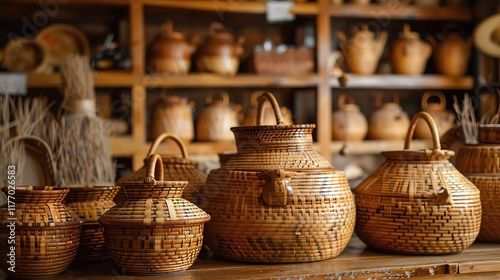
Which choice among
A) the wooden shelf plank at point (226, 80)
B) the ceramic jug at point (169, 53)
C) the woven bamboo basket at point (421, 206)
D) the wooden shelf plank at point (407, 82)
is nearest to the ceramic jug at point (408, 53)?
the wooden shelf plank at point (407, 82)

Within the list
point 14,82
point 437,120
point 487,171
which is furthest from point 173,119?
point 487,171

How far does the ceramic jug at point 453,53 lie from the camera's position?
4090 mm

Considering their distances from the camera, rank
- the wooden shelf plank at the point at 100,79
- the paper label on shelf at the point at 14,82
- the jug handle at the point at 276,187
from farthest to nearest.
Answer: the wooden shelf plank at the point at 100,79
the paper label on shelf at the point at 14,82
the jug handle at the point at 276,187

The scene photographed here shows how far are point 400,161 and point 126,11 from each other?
99.0 inches

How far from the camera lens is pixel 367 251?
1.50 meters

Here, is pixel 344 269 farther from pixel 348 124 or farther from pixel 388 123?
pixel 388 123

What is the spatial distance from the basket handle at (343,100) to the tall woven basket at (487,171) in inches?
91.9

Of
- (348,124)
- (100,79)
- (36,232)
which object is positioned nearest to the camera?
(36,232)

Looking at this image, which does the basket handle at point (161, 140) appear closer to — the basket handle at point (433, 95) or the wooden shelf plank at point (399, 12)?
the wooden shelf plank at point (399, 12)

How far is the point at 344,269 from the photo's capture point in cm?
128

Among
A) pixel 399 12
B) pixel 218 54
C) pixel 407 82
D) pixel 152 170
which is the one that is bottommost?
pixel 152 170

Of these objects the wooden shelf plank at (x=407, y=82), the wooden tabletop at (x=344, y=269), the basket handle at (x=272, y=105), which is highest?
the wooden shelf plank at (x=407, y=82)

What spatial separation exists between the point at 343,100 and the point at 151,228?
10.3 feet

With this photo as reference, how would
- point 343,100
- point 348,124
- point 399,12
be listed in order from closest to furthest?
point 348,124, point 399,12, point 343,100
